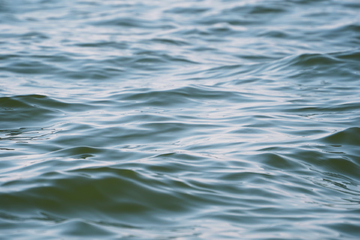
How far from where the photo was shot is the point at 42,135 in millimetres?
4527

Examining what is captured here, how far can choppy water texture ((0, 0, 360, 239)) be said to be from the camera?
2.89m

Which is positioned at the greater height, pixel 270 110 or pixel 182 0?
pixel 182 0

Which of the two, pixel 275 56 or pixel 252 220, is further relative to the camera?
pixel 275 56

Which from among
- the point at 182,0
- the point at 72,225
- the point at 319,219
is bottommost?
the point at 319,219

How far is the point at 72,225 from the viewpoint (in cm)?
272

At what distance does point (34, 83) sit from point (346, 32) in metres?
6.73

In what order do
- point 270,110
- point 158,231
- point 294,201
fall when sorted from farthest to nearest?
point 270,110 → point 294,201 → point 158,231

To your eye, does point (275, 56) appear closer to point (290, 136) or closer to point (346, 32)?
point (346, 32)

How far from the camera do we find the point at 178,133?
15.0 feet

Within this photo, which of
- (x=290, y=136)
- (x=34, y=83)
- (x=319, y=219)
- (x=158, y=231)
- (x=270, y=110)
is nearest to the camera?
(x=158, y=231)

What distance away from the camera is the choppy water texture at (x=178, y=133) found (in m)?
2.89

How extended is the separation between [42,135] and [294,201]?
8.19 ft

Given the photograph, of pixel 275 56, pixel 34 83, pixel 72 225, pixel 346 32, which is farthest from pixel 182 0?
pixel 72 225

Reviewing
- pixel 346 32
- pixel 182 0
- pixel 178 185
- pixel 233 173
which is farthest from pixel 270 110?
pixel 182 0
